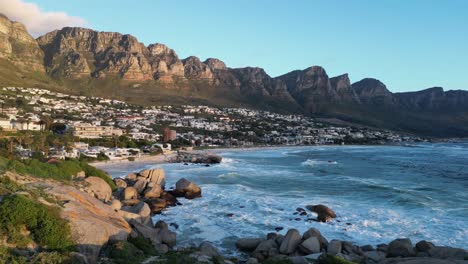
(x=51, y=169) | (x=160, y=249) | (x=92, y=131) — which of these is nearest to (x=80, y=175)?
(x=51, y=169)

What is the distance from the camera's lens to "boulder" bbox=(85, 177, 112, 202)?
87.3 ft

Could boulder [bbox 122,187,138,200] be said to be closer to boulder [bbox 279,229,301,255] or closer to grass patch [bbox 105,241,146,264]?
boulder [bbox 279,229,301,255]

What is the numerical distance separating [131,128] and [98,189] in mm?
82059

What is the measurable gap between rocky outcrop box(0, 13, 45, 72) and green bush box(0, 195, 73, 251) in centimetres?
17840

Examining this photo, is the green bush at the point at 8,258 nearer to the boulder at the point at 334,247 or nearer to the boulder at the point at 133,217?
the boulder at the point at 133,217

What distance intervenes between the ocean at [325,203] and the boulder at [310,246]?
387 centimetres

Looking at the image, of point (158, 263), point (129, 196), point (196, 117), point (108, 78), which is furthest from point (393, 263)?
point (108, 78)

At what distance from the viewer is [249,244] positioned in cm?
2244

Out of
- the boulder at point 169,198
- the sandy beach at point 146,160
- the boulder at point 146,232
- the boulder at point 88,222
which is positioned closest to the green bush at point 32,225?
the boulder at point 88,222

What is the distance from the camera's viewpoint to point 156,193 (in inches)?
1357

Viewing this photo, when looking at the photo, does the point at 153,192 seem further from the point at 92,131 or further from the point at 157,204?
the point at 92,131

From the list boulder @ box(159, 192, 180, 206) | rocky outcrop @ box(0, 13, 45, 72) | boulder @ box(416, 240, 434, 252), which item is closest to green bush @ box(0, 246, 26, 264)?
boulder @ box(416, 240, 434, 252)

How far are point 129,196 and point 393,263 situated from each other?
20570 millimetres

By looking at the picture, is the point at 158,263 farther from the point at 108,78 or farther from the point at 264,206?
the point at 108,78
